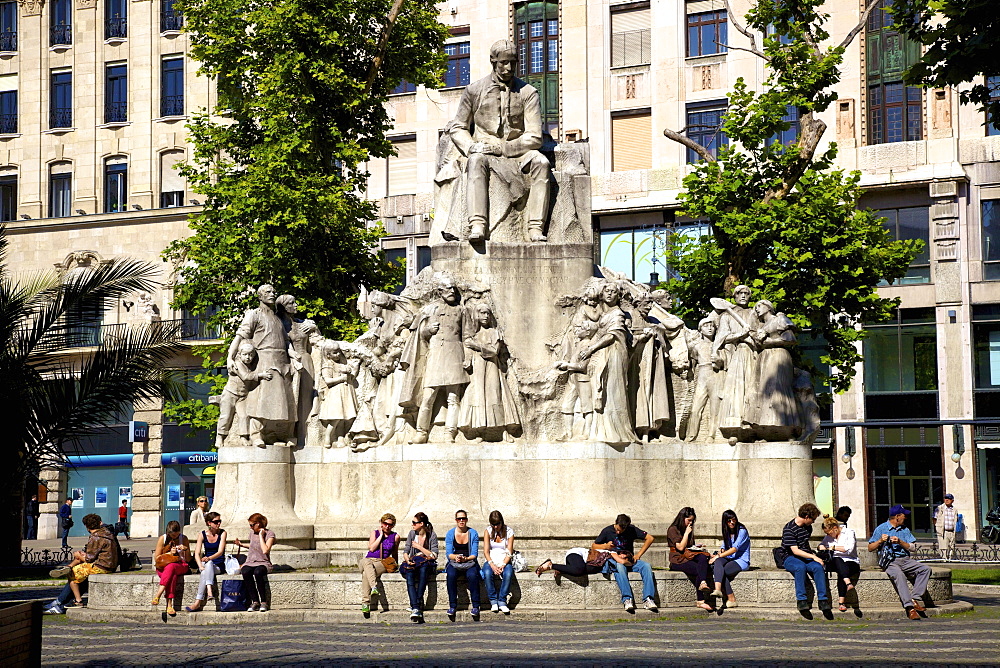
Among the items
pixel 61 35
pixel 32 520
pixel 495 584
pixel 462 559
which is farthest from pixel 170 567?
pixel 61 35

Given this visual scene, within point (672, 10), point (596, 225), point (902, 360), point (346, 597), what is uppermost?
point (672, 10)

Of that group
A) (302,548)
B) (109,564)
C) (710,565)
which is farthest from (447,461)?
(109,564)

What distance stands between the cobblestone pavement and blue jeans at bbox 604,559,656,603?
38 cm

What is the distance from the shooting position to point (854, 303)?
31266 millimetres

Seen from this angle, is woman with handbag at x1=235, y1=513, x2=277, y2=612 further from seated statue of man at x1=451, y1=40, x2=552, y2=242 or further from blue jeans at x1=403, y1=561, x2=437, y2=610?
seated statue of man at x1=451, y1=40, x2=552, y2=242

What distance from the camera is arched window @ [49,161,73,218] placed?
52156 mm

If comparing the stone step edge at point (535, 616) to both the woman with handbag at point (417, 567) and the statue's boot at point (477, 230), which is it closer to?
the woman with handbag at point (417, 567)

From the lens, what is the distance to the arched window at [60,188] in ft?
171

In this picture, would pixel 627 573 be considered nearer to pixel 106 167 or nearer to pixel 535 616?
pixel 535 616

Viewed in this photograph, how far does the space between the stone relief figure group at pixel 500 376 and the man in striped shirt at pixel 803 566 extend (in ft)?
8.28

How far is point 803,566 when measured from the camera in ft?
52.4

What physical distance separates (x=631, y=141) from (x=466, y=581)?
104 feet

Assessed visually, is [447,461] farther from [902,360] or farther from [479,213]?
[902,360]

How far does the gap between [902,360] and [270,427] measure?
27441 millimetres
